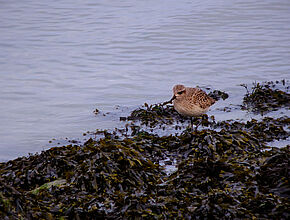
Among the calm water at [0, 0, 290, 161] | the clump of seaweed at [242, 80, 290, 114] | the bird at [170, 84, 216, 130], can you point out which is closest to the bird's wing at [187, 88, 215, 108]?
the bird at [170, 84, 216, 130]

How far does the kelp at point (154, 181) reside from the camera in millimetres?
3859

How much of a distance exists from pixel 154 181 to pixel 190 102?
2.53 meters

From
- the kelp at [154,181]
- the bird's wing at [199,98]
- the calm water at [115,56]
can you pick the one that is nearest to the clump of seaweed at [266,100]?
the calm water at [115,56]

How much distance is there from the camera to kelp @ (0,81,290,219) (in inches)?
152

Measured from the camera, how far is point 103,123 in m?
8.30

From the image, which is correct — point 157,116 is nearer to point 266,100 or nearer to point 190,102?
point 190,102

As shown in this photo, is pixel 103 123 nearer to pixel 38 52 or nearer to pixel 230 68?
pixel 230 68

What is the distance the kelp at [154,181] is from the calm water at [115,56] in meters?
2.36

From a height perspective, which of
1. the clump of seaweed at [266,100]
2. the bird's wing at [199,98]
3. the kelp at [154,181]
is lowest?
the kelp at [154,181]

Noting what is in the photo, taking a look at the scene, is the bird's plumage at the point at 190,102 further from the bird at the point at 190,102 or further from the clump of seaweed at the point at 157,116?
the clump of seaweed at the point at 157,116

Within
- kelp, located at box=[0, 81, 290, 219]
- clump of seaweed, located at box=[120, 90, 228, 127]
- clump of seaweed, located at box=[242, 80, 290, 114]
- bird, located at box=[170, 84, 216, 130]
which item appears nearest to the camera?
kelp, located at box=[0, 81, 290, 219]

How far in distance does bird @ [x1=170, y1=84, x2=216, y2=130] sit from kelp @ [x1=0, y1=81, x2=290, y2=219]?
1234 mm

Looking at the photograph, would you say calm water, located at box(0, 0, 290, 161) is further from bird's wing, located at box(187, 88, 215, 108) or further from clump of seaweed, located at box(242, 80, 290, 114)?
bird's wing, located at box(187, 88, 215, 108)

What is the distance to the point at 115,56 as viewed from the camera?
1380cm
